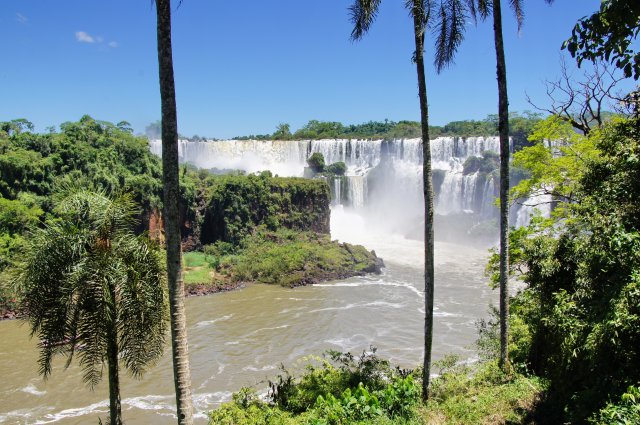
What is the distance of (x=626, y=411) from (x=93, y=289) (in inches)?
257

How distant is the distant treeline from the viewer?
5746cm

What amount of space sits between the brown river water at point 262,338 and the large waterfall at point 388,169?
12969 mm

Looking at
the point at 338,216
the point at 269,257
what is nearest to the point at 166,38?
the point at 269,257

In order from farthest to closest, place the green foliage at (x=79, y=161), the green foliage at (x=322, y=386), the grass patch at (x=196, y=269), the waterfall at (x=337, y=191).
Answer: the waterfall at (x=337, y=191)
the grass patch at (x=196, y=269)
the green foliage at (x=79, y=161)
the green foliage at (x=322, y=386)

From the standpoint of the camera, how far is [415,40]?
8445 millimetres

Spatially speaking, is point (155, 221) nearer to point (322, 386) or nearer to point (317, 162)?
point (317, 162)

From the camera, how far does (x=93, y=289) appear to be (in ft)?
21.9

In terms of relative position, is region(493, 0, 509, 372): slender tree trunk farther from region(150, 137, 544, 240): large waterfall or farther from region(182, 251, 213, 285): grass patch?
A: region(150, 137, 544, 240): large waterfall

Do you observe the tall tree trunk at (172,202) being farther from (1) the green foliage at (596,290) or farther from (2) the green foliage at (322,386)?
(1) the green foliage at (596,290)

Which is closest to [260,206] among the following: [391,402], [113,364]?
[391,402]

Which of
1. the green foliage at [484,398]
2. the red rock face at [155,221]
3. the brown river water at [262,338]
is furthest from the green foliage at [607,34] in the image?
the red rock face at [155,221]

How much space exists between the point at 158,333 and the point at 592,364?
5.87 meters

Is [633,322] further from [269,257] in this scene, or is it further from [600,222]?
[269,257]

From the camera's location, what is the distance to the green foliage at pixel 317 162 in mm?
54281
